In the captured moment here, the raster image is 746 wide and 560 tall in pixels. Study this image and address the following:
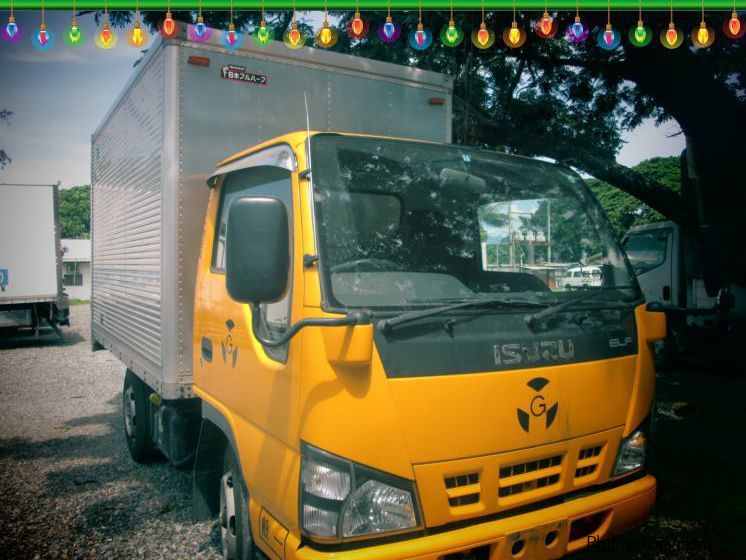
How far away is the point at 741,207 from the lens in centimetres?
748

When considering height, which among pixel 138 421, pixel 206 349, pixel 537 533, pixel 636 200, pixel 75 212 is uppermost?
pixel 75 212

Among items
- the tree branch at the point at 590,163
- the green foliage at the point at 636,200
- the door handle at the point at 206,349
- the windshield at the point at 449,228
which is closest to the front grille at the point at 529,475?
the windshield at the point at 449,228

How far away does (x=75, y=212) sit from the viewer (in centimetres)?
6262

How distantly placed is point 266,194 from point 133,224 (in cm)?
214

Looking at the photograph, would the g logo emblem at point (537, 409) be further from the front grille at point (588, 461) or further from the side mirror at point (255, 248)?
the side mirror at point (255, 248)

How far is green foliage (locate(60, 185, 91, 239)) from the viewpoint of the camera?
60.0 metres

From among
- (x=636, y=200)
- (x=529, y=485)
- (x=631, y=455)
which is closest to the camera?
(x=529, y=485)

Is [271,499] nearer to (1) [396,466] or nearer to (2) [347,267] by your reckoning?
(1) [396,466]

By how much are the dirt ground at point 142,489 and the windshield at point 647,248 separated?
10.5ft

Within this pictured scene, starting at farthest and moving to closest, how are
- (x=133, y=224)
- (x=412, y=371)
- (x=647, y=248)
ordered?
(x=647, y=248), (x=133, y=224), (x=412, y=371)

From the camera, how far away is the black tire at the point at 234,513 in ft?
9.13

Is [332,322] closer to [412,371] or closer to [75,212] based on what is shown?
[412,371]

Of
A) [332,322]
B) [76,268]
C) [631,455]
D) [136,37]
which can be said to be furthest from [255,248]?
[76,268]

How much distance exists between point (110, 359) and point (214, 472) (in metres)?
9.71
